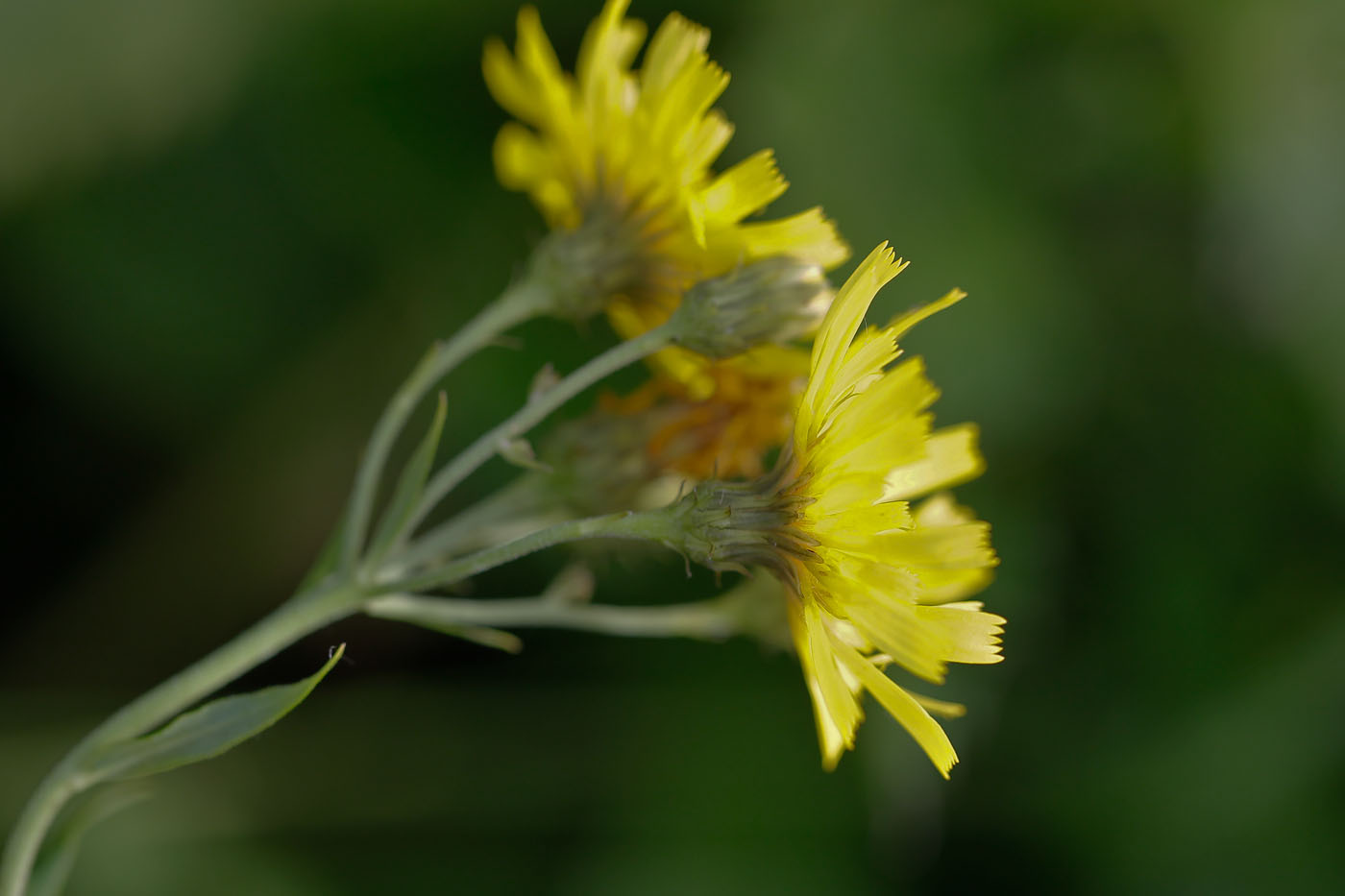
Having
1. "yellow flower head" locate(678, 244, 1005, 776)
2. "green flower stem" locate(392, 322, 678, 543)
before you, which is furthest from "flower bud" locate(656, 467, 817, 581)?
"green flower stem" locate(392, 322, 678, 543)

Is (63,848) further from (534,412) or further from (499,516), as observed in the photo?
(534,412)

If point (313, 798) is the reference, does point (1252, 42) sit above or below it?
above

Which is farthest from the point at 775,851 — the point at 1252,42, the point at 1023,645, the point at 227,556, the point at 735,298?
A: the point at 1252,42

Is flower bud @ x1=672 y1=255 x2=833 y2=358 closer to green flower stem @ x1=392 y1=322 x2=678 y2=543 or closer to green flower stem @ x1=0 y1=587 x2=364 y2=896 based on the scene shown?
green flower stem @ x1=392 y1=322 x2=678 y2=543

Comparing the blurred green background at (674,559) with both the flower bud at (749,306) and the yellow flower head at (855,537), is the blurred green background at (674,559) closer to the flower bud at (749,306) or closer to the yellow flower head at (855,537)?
the flower bud at (749,306)

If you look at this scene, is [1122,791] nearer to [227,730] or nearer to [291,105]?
[227,730]

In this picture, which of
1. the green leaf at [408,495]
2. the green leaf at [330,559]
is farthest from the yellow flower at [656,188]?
the green leaf at [330,559]

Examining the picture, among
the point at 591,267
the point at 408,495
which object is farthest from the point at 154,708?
the point at 591,267
